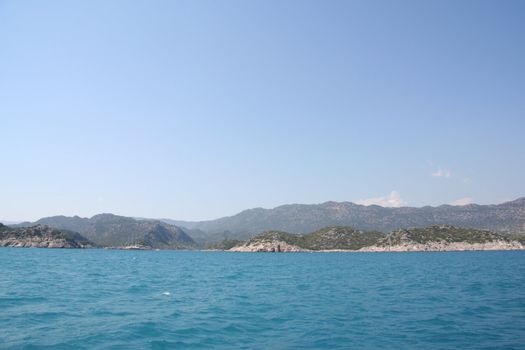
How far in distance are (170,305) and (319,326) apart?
53.9 ft

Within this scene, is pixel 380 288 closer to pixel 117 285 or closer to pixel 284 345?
pixel 284 345

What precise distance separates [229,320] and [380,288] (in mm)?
28284

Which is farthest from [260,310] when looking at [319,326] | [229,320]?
[319,326]

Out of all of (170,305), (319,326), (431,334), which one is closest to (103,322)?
(170,305)

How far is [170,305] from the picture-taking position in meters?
36.1

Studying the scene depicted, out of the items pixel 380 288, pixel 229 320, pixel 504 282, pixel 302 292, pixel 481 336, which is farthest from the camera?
pixel 504 282

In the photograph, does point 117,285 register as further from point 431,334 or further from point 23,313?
point 431,334

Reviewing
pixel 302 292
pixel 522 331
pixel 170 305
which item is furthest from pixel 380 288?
pixel 170 305

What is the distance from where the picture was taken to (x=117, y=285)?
51.5 m

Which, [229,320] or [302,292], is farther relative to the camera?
[302,292]

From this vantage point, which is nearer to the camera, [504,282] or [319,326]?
[319,326]

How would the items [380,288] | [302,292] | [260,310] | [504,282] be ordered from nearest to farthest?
[260,310] < [302,292] < [380,288] < [504,282]

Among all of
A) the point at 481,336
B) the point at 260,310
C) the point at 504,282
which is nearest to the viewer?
the point at 481,336

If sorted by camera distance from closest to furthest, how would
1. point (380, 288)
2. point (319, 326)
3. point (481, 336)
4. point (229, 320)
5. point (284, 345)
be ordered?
point (284, 345), point (481, 336), point (319, 326), point (229, 320), point (380, 288)
